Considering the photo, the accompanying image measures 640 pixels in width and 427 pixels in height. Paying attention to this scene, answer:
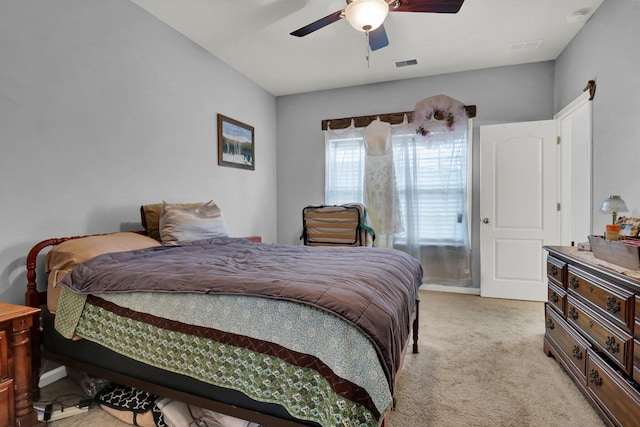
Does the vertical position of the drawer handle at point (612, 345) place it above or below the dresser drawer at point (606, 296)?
below

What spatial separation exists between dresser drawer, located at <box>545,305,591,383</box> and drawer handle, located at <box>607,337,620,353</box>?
219 mm

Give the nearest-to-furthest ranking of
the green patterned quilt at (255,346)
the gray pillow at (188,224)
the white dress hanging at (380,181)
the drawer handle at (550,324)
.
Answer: the green patterned quilt at (255,346)
the drawer handle at (550,324)
the gray pillow at (188,224)
the white dress hanging at (380,181)

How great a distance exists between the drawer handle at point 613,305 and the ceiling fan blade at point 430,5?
71.2 inches

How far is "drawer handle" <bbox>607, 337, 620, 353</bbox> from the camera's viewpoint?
149cm

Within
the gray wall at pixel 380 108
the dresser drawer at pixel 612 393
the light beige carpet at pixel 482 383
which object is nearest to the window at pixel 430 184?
the gray wall at pixel 380 108

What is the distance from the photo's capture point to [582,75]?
9.56 feet

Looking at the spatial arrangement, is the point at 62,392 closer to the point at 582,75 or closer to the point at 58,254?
the point at 58,254

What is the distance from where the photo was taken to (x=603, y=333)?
1613 mm

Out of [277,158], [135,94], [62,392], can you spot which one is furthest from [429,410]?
[277,158]

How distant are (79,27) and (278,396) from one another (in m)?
2.72

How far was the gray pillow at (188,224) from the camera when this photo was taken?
2396 mm

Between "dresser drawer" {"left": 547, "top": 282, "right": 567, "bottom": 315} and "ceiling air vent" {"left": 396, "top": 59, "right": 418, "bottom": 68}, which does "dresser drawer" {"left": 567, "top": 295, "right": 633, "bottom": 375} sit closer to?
"dresser drawer" {"left": 547, "top": 282, "right": 567, "bottom": 315}

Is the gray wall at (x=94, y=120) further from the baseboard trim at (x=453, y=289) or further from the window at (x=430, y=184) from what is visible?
the baseboard trim at (x=453, y=289)

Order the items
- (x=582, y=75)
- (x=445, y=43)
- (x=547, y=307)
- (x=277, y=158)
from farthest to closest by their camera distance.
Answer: (x=277, y=158) → (x=445, y=43) → (x=582, y=75) → (x=547, y=307)
